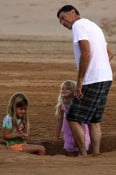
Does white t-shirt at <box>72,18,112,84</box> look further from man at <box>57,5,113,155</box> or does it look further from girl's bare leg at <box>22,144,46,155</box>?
girl's bare leg at <box>22,144,46,155</box>

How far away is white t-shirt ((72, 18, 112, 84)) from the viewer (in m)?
7.95

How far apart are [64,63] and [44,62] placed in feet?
2.19

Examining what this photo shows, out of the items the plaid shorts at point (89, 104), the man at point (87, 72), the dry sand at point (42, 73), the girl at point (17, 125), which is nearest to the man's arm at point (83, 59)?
the man at point (87, 72)

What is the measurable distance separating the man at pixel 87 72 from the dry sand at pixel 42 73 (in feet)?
1.43

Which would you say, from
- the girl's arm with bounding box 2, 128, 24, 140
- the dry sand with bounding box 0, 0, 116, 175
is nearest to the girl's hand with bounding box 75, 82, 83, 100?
the dry sand with bounding box 0, 0, 116, 175

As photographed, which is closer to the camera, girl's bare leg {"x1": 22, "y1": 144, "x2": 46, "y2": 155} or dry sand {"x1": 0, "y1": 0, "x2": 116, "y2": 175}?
dry sand {"x1": 0, "y1": 0, "x2": 116, "y2": 175}

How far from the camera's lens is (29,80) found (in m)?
17.8

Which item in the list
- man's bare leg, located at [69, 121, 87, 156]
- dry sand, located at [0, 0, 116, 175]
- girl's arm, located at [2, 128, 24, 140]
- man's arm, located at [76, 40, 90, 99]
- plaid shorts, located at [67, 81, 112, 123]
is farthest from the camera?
girl's arm, located at [2, 128, 24, 140]

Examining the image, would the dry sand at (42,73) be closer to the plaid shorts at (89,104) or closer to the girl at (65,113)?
the girl at (65,113)

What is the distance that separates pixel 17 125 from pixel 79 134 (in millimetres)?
827

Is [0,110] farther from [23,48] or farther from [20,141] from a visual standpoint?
[23,48]

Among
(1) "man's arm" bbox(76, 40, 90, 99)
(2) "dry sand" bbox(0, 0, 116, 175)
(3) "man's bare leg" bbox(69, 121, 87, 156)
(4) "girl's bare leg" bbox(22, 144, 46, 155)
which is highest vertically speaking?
(1) "man's arm" bbox(76, 40, 90, 99)

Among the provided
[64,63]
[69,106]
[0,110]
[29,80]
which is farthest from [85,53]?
[64,63]

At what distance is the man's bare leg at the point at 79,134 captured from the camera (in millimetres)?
8148
